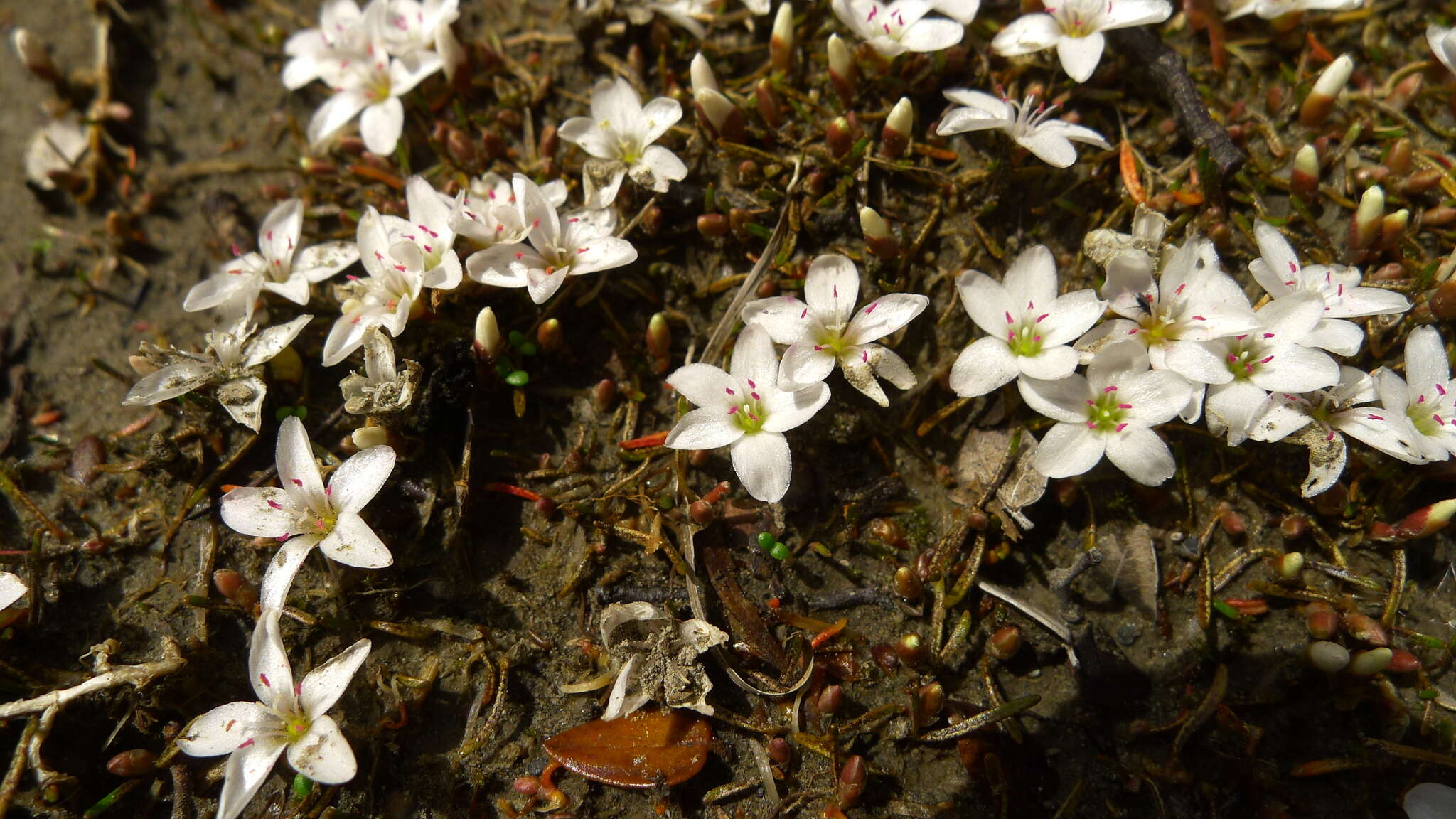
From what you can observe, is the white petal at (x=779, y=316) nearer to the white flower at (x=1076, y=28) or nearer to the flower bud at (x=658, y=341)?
the flower bud at (x=658, y=341)

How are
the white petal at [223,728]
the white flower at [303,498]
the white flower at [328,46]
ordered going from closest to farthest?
the white petal at [223,728], the white flower at [303,498], the white flower at [328,46]

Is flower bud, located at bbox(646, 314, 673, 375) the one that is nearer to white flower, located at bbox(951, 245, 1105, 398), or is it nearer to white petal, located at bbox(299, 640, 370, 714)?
white flower, located at bbox(951, 245, 1105, 398)

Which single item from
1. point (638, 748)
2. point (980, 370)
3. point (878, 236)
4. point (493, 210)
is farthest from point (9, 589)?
point (980, 370)

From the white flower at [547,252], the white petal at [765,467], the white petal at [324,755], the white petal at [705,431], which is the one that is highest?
the white flower at [547,252]

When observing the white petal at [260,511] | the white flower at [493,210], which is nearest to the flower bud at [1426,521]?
the white flower at [493,210]

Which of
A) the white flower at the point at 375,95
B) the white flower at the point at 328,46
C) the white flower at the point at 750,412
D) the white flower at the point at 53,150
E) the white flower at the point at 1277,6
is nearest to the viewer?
the white flower at the point at 750,412

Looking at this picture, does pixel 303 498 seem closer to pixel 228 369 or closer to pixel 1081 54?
pixel 228 369
